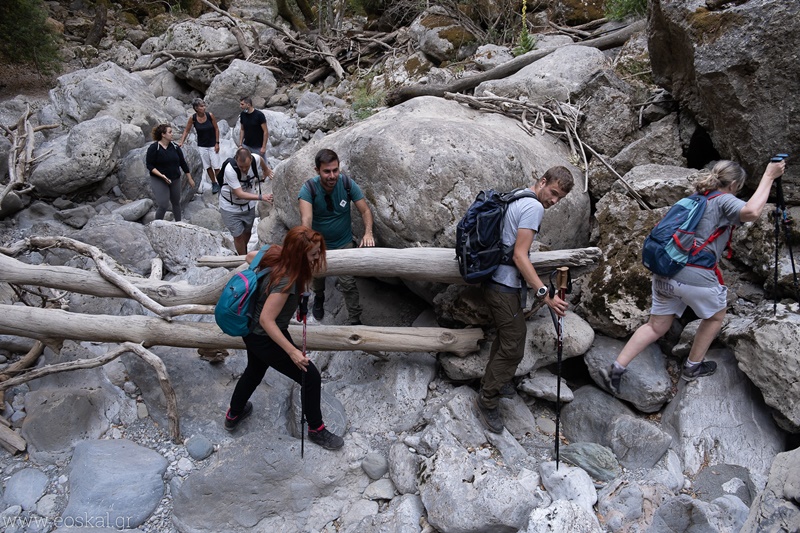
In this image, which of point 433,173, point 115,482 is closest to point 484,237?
point 433,173

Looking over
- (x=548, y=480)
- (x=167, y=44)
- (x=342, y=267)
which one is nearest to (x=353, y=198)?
(x=342, y=267)

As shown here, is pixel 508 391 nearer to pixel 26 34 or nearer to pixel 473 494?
pixel 473 494

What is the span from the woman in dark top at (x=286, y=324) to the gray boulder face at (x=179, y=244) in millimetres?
3249

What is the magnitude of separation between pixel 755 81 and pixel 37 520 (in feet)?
25.9

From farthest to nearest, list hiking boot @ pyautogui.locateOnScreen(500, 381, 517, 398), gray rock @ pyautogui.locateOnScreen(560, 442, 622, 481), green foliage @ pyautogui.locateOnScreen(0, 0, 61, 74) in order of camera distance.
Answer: green foliage @ pyautogui.locateOnScreen(0, 0, 61, 74) < hiking boot @ pyautogui.locateOnScreen(500, 381, 517, 398) < gray rock @ pyautogui.locateOnScreen(560, 442, 622, 481)

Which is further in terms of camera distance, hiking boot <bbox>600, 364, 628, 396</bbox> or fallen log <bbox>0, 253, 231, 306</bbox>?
fallen log <bbox>0, 253, 231, 306</bbox>

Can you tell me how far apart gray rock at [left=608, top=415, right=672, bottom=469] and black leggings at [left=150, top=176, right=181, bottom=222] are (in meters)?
7.62

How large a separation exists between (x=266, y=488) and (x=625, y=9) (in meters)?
10.0

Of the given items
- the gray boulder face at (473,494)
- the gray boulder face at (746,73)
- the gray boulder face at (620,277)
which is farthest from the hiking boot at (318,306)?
the gray boulder face at (746,73)

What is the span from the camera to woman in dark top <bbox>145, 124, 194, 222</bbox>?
8.77 meters

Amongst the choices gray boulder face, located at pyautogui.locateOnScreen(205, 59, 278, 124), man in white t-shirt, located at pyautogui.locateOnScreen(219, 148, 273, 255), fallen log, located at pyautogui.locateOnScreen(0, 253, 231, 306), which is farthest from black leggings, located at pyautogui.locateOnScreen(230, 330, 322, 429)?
gray boulder face, located at pyautogui.locateOnScreen(205, 59, 278, 124)

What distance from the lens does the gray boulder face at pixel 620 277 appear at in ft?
18.0

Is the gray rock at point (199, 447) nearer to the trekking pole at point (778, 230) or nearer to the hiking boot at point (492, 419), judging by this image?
the hiking boot at point (492, 419)

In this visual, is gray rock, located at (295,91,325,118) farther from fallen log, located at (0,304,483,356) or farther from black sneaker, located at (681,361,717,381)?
black sneaker, located at (681,361,717,381)
